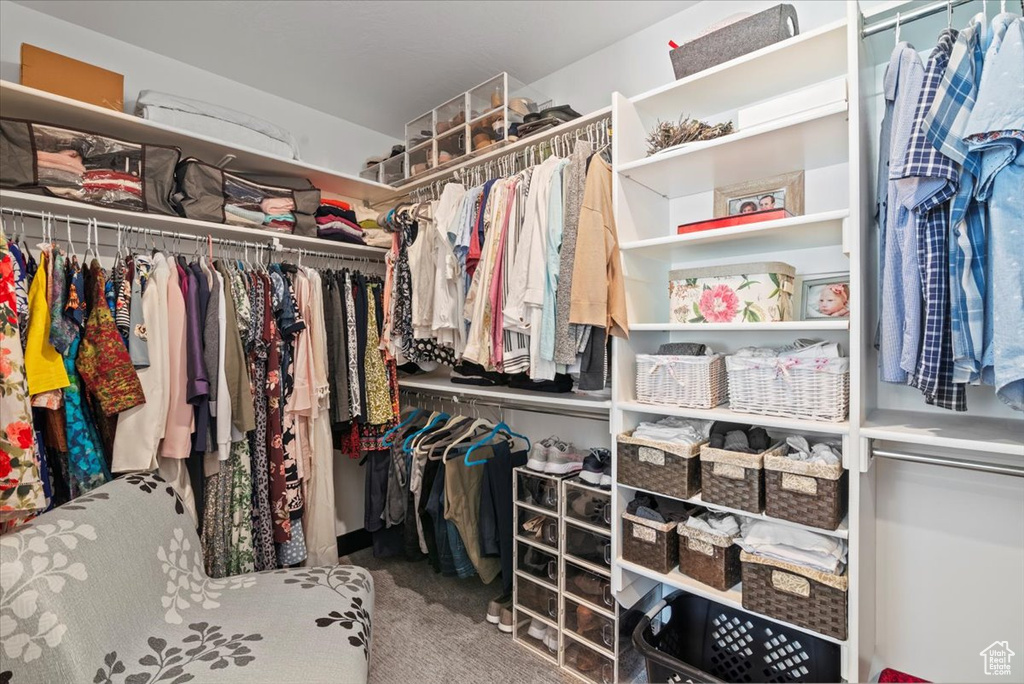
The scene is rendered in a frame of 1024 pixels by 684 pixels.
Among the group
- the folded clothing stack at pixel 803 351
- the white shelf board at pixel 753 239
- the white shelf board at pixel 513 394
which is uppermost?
the white shelf board at pixel 753 239

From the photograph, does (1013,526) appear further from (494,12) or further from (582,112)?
(494,12)

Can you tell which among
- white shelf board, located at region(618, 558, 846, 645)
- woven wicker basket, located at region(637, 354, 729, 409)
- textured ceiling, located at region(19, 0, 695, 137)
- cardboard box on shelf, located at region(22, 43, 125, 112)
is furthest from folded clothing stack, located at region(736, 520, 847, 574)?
cardboard box on shelf, located at region(22, 43, 125, 112)

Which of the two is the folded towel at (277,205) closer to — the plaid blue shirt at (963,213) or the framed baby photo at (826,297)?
the framed baby photo at (826,297)

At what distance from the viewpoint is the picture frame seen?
63.9 inches

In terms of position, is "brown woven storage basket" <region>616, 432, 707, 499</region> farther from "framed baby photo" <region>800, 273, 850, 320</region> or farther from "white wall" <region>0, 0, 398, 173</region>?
"white wall" <region>0, 0, 398, 173</region>

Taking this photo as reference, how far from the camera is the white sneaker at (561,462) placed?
193cm

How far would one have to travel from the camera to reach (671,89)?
159 centimetres

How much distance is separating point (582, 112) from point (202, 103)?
170 cm

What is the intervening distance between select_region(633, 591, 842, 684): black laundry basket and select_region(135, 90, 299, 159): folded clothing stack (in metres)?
2.51

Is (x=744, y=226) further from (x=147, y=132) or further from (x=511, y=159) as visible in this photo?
(x=147, y=132)

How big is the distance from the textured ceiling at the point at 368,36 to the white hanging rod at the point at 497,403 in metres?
1.55

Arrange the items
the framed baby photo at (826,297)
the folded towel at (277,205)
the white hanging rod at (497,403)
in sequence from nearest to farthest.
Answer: the framed baby photo at (826,297)
the white hanging rod at (497,403)
the folded towel at (277,205)

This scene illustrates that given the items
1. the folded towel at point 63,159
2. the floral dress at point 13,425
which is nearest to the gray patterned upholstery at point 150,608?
the floral dress at point 13,425

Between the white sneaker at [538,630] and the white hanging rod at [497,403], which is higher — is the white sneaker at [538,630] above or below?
below
